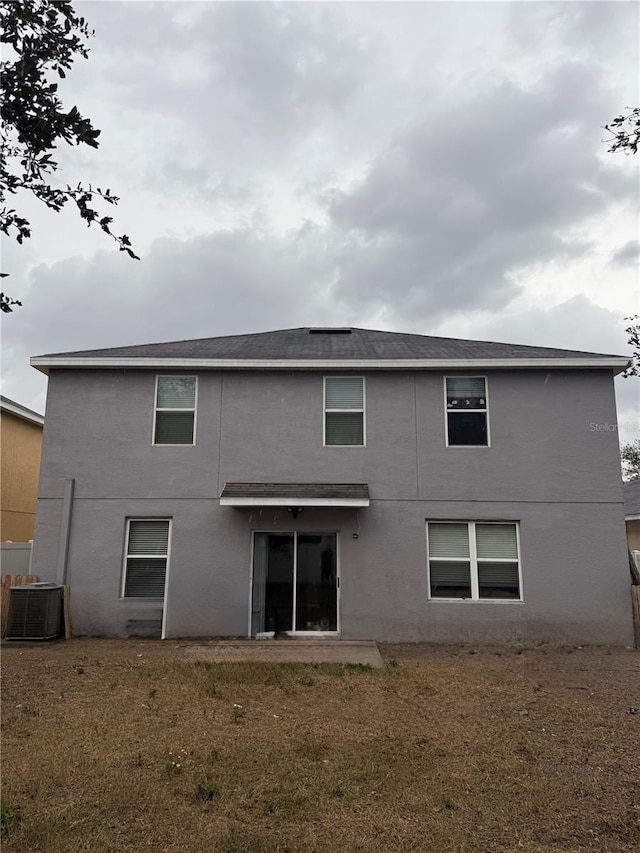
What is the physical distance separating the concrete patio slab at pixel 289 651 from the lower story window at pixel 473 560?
5.99 feet

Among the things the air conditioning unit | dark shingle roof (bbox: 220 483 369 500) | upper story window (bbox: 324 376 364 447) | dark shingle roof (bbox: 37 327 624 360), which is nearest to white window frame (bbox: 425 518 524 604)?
dark shingle roof (bbox: 220 483 369 500)

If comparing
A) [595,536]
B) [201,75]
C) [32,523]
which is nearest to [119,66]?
[201,75]

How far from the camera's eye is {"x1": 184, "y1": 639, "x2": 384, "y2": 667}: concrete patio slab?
899 centimetres

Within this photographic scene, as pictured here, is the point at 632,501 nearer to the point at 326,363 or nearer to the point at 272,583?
the point at 326,363

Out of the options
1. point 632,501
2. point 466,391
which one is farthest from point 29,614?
point 632,501

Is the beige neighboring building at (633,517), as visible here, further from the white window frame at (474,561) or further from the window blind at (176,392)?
the window blind at (176,392)

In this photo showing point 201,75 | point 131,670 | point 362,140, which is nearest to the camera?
point 201,75

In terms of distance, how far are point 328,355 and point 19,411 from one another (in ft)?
30.5

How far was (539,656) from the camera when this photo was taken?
9.42 metres

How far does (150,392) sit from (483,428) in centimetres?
665

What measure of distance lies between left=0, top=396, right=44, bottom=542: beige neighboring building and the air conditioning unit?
5.06 metres

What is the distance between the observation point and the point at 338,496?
10344mm

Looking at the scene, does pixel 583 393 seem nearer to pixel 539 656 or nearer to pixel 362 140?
pixel 539 656

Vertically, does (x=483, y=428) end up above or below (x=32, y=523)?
above
